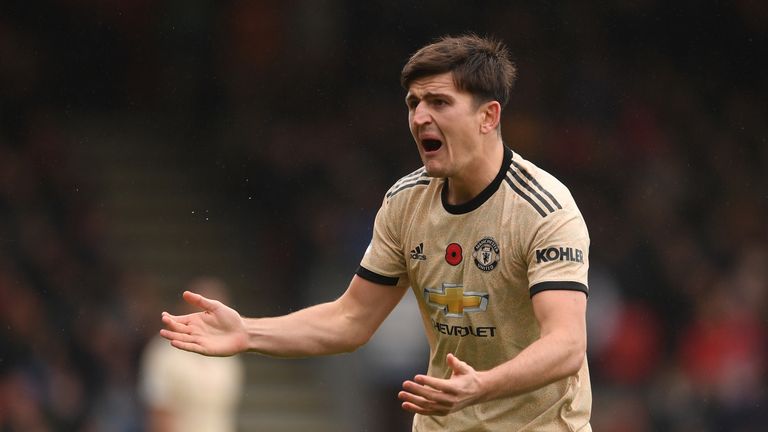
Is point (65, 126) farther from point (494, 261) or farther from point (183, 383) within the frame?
point (494, 261)

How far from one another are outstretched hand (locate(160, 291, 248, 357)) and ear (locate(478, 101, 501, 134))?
117 cm

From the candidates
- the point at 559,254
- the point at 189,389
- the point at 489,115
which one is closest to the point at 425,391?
the point at 559,254

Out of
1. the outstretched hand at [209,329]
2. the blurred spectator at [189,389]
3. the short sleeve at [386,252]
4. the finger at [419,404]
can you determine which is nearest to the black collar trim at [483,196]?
the short sleeve at [386,252]

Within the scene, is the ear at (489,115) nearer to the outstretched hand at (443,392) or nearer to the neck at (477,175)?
the neck at (477,175)

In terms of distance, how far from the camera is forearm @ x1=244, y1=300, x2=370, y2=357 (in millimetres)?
5711

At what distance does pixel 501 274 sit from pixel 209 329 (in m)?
1.12

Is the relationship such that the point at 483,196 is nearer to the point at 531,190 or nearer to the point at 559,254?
the point at 531,190

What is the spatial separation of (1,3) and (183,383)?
631 cm

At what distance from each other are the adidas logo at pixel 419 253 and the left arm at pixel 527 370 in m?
0.56

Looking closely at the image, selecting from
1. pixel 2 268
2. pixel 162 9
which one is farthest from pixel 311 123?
pixel 2 268

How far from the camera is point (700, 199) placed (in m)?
14.1

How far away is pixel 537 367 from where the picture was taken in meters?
4.94

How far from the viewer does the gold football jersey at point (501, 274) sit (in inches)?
210

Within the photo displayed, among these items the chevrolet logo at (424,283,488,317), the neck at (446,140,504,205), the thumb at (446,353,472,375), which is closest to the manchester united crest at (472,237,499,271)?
the chevrolet logo at (424,283,488,317)
